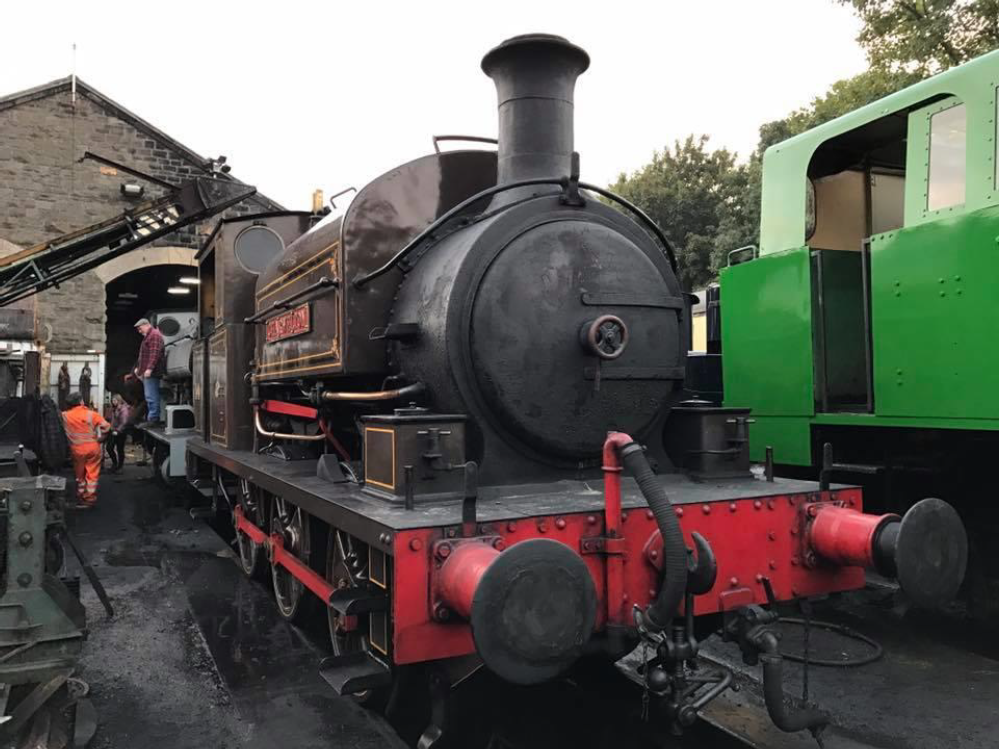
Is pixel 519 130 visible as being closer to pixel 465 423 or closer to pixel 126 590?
pixel 465 423

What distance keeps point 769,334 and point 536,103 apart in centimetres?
236

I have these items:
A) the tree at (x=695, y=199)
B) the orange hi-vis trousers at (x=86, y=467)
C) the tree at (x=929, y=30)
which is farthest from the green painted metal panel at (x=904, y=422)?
the tree at (x=695, y=199)

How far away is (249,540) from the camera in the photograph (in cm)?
591

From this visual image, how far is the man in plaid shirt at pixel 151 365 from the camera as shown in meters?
11.7

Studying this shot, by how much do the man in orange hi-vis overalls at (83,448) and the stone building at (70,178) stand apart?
5.46 m

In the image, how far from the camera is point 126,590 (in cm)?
578

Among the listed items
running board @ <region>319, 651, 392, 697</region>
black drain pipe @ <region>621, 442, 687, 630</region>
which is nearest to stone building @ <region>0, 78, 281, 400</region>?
running board @ <region>319, 651, 392, 697</region>

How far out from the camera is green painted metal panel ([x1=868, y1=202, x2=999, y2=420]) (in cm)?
379

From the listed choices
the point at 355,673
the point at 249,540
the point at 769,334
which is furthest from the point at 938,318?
the point at 249,540

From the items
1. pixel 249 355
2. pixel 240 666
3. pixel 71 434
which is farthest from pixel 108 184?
pixel 240 666

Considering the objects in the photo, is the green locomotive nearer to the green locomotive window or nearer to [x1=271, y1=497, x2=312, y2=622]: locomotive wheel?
the green locomotive window

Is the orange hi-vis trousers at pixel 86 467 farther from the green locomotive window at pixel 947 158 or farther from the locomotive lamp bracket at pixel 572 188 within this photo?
the green locomotive window at pixel 947 158

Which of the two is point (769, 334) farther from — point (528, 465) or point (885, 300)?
point (528, 465)

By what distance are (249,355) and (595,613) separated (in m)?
4.23
